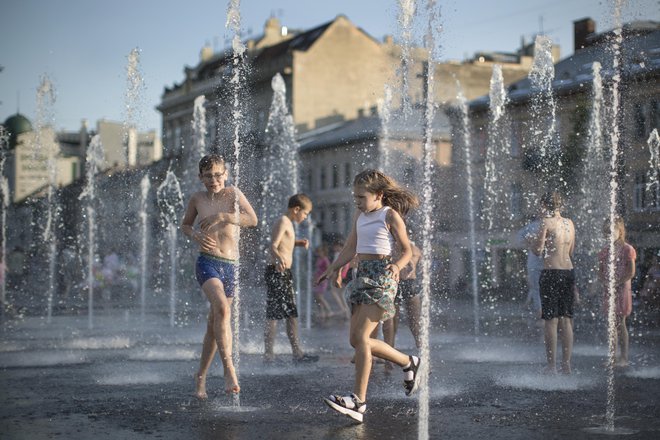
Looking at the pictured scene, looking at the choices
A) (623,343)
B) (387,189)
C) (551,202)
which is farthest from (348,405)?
(623,343)

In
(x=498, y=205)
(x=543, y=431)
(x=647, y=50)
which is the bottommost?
(x=543, y=431)

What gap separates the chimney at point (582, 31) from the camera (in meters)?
44.1

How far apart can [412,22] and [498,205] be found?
2954 centimetres

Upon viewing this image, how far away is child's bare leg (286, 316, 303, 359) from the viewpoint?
992cm

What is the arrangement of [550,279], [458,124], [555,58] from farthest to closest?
1. [555,58]
2. [458,124]
3. [550,279]

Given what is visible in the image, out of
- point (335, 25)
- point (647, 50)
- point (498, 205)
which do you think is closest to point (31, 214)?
point (335, 25)

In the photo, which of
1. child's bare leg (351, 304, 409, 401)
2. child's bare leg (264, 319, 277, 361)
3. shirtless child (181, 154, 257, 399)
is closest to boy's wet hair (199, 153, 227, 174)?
shirtless child (181, 154, 257, 399)

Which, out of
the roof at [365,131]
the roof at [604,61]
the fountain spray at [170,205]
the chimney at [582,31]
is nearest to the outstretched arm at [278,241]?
the roof at [604,61]

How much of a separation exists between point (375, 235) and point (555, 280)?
2994 mm

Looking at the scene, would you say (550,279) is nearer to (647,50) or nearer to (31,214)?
(647,50)

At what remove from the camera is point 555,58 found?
199ft

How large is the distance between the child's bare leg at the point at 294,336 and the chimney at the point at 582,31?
3647 centimetres

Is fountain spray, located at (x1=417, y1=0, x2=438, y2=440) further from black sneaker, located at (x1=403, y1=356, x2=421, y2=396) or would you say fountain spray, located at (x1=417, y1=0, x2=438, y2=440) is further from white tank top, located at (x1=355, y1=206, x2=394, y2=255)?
white tank top, located at (x1=355, y1=206, x2=394, y2=255)

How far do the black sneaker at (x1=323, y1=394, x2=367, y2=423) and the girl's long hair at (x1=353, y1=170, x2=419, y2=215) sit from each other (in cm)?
128
